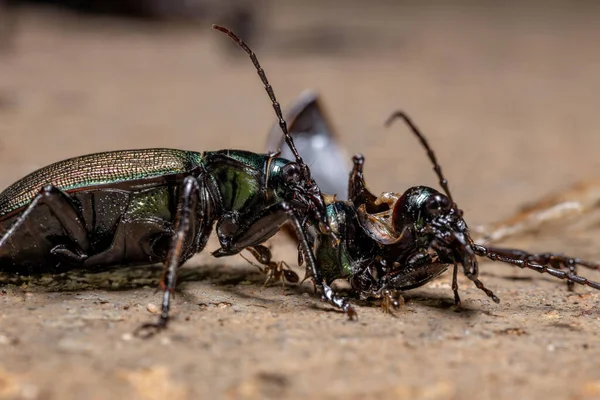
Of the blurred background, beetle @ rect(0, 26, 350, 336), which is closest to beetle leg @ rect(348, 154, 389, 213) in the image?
→ beetle @ rect(0, 26, 350, 336)

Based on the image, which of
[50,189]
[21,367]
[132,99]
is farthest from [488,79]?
[21,367]

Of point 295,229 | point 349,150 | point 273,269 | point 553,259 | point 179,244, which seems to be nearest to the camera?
point 179,244

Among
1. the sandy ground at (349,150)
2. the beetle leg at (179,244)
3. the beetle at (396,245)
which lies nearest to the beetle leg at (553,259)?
the beetle at (396,245)

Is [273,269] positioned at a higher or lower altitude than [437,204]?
lower

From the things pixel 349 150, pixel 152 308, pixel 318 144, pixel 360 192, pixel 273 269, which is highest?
pixel 349 150

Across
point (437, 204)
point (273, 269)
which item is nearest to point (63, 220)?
point (273, 269)

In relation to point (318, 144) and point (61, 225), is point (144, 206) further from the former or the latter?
point (318, 144)
